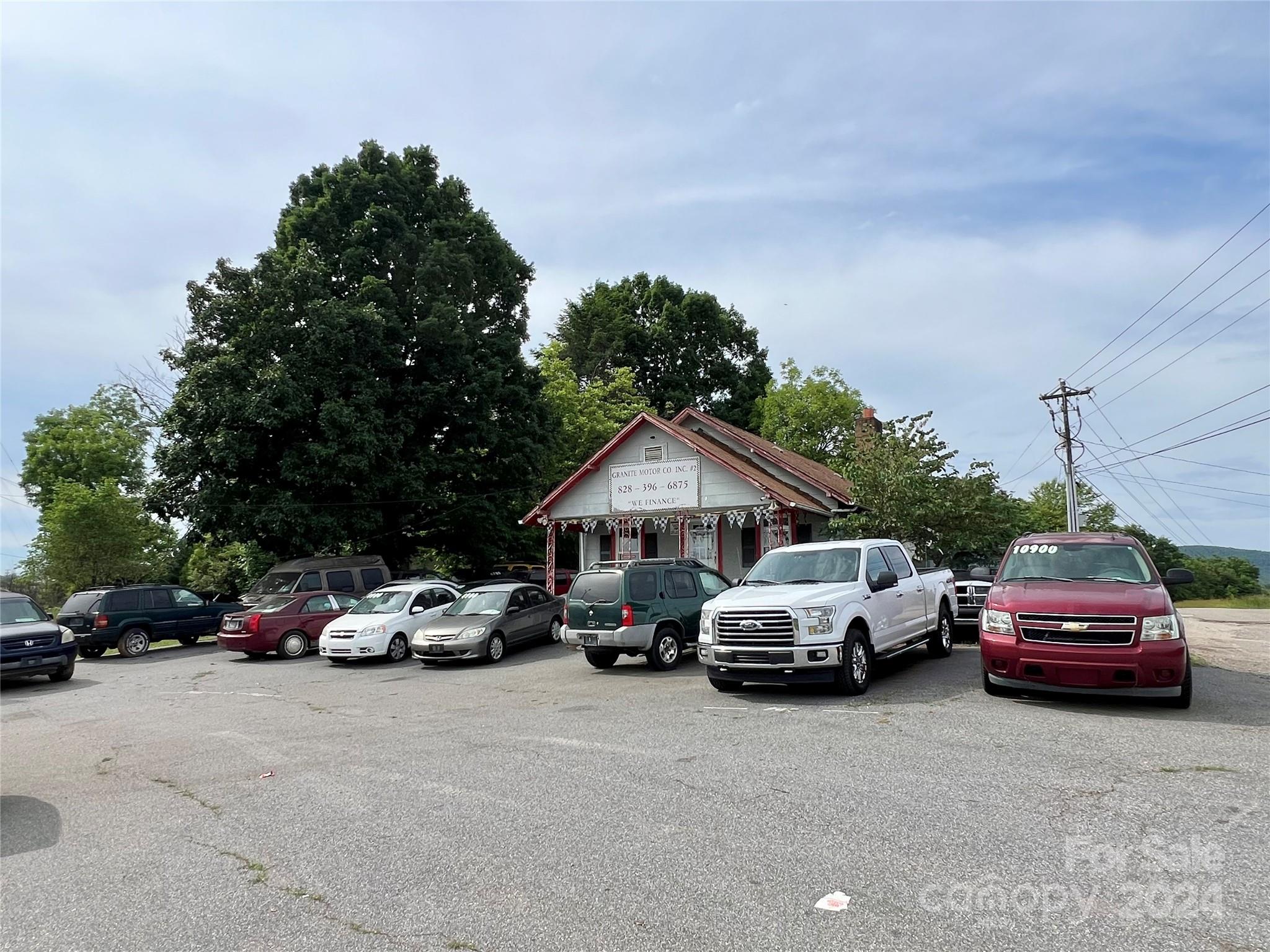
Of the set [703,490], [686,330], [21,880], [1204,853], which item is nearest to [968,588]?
[703,490]

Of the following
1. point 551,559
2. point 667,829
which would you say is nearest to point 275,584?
point 551,559

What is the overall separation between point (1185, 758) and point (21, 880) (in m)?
8.60

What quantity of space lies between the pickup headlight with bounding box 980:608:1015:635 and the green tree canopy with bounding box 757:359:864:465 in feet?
122

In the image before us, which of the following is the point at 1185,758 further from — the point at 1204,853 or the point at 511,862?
the point at 511,862

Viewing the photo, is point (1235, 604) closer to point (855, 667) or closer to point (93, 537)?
point (855, 667)

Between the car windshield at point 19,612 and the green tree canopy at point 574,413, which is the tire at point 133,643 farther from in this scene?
the green tree canopy at point 574,413

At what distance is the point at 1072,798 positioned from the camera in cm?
600

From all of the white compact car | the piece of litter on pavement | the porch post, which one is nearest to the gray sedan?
the white compact car

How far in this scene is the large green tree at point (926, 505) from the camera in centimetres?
2209

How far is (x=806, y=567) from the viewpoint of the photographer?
12.0 m

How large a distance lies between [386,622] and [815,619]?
11081 mm

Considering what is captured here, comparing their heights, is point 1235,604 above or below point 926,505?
below

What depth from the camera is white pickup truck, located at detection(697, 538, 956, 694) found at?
10.3 metres

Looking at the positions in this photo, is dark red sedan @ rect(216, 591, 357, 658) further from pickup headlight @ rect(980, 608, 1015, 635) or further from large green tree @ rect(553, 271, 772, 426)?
large green tree @ rect(553, 271, 772, 426)
